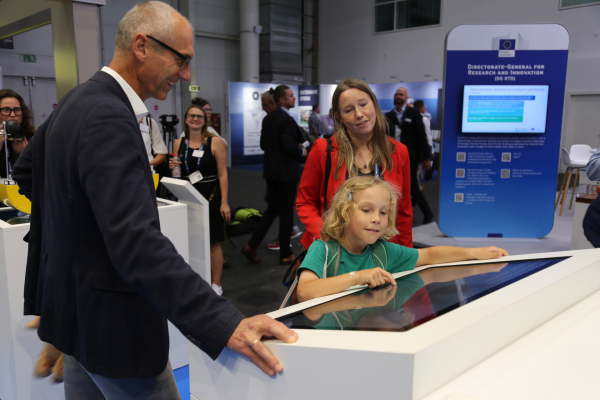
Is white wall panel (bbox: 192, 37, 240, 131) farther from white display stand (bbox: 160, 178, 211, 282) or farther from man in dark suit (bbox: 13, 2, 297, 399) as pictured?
man in dark suit (bbox: 13, 2, 297, 399)

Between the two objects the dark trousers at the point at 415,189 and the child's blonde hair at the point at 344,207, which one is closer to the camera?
the child's blonde hair at the point at 344,207

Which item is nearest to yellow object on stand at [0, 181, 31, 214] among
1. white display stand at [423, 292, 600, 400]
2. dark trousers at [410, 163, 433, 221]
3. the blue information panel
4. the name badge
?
the name badge

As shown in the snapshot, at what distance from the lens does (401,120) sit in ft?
19.5

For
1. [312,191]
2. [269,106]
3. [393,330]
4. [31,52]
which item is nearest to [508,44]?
[269,106]

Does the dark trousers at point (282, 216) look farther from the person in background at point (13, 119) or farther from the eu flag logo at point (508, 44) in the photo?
the eu flag logo at point (508, 44)

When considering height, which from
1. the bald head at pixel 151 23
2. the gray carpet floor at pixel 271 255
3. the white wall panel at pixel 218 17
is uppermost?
the white wall panel at pixel 218 17

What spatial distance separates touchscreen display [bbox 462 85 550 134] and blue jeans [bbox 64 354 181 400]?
443cm

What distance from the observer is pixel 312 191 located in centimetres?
210

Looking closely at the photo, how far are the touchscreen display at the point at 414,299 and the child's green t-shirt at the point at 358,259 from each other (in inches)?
14.1

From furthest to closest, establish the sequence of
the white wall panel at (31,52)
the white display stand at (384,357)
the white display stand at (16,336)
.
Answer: the white wall panel at (31,52) < the white display stand at (16,336) < the white display stand at (384,357)

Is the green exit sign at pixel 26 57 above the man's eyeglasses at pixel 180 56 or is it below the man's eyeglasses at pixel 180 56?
above

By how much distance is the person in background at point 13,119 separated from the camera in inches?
121

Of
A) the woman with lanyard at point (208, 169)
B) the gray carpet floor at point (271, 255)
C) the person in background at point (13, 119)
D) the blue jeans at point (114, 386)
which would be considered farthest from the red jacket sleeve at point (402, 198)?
the person in background at point (13, 119)

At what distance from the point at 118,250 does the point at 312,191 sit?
4.13ft
